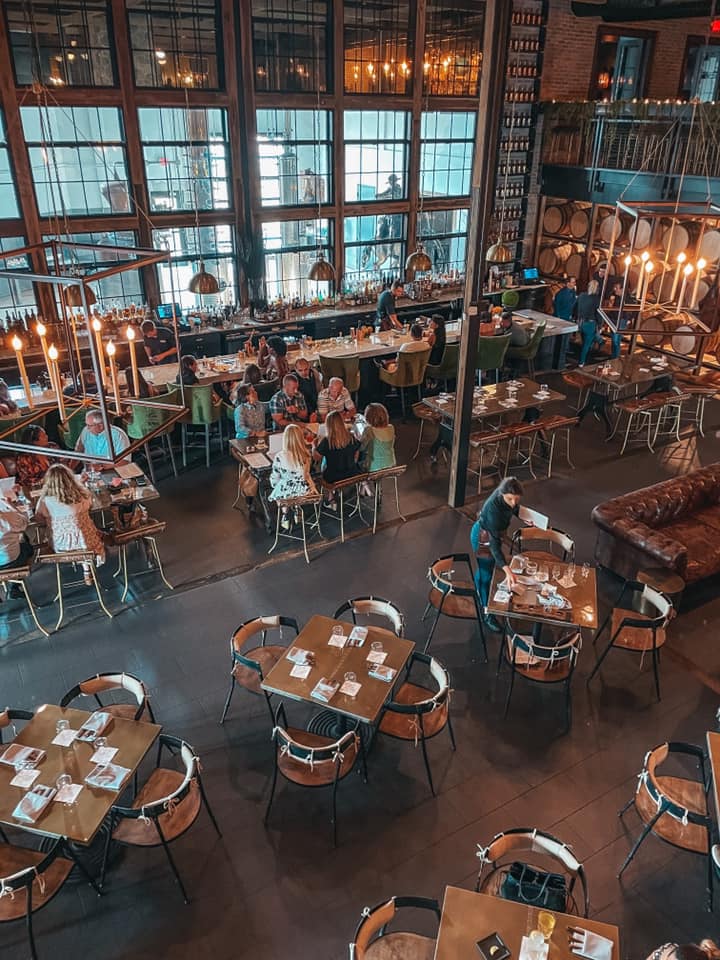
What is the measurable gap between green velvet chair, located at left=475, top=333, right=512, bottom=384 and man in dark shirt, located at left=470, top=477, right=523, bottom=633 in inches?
192

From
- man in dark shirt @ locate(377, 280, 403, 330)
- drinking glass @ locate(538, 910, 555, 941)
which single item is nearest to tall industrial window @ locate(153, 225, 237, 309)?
man in dark shirt @ locate(377, 280, 403, 330)

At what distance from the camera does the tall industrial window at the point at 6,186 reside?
8.99 m

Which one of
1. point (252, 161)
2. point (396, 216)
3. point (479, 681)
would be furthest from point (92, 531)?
point (396, 216)

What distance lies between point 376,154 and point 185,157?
3320 millimetres

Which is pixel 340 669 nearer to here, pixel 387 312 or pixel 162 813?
pixel 162 813

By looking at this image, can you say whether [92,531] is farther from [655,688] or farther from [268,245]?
[268,245]

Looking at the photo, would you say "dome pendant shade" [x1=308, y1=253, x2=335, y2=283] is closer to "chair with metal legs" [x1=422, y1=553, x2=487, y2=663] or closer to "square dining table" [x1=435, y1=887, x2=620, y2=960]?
"chair with metal legs" [x1=422, y1=553, x2=487, y2=663]

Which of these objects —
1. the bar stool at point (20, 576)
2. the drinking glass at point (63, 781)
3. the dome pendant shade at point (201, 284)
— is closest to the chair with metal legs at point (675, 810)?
the drinking glass at point (63, 781)

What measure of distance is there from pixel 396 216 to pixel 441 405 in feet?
17.8

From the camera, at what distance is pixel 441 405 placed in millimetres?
8742

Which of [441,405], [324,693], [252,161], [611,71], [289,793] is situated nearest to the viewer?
[324,693]

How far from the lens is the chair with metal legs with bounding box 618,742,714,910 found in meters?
3.96

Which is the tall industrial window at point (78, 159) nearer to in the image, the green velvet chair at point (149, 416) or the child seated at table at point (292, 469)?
the green velvet chair at point (149, 416)

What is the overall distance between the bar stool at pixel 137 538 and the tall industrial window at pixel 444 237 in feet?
27.9
